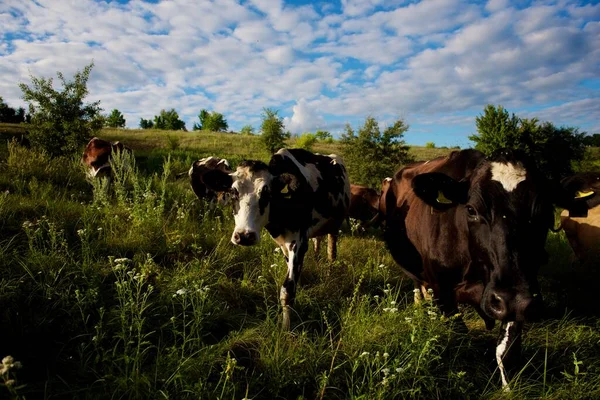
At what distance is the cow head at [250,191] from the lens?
361 cm

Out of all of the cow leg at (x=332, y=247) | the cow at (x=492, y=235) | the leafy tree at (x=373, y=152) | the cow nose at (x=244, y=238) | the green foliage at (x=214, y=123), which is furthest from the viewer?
the green foliage at (x=214, y=123)

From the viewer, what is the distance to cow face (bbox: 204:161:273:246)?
3.60 meters

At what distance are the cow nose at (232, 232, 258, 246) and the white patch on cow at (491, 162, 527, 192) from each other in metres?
2.20

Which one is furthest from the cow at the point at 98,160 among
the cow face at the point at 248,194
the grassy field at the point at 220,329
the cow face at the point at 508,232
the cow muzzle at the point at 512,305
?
the cow muzzle at the point at 512,305

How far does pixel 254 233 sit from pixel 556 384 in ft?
9.09

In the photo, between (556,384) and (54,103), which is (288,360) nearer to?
(556,384)

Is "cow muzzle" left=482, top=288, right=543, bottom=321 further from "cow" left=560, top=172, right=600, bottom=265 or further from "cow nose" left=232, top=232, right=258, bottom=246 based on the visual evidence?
"cow" left=560, top=172, right=600, bottom=265

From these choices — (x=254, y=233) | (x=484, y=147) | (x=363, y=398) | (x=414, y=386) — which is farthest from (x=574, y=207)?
(x=484, y=147)

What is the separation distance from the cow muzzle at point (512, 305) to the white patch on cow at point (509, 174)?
70 centimetres

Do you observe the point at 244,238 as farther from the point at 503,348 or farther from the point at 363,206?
the point at 363,206

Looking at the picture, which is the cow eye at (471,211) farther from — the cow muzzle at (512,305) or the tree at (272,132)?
the tree at (272,132)

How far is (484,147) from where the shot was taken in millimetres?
15156

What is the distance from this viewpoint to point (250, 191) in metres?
3.86

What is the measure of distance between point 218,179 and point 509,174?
2935 millimetres
